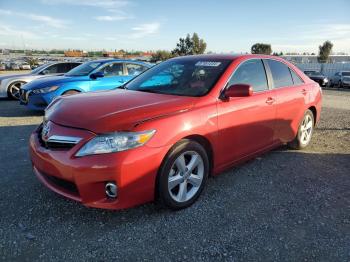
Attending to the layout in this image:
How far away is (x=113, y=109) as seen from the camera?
3080 millimetres

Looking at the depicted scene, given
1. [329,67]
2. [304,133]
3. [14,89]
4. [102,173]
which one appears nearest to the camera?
[102,173]

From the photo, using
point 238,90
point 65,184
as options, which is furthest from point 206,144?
point 65,184

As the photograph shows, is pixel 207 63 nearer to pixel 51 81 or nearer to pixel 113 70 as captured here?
pixel 113 70

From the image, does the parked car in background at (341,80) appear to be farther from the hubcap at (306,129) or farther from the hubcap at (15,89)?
the hubcap at (15,89)

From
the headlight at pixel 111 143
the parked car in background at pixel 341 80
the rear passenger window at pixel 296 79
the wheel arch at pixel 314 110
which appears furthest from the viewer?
the parked car in background at pixel 341 80

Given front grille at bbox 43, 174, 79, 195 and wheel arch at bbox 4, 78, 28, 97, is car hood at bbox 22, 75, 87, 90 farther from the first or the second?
front grille at bbox 43, 174, 79, 195

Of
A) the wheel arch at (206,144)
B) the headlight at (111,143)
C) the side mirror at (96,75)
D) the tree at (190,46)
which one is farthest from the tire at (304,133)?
the tree at (190,46)

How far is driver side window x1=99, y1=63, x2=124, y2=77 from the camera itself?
850cm

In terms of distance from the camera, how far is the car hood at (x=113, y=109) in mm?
2822

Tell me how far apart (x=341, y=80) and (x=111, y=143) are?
2656 centimetres

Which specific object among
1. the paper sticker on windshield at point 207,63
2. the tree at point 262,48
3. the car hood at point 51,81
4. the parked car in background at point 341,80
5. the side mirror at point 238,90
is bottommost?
the parked car in background at point 341,80

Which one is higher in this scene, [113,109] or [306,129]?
[113,109]

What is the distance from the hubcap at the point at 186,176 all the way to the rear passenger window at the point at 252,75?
106 cm

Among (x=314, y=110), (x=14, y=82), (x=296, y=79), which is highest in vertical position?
(x=296, y=79)
